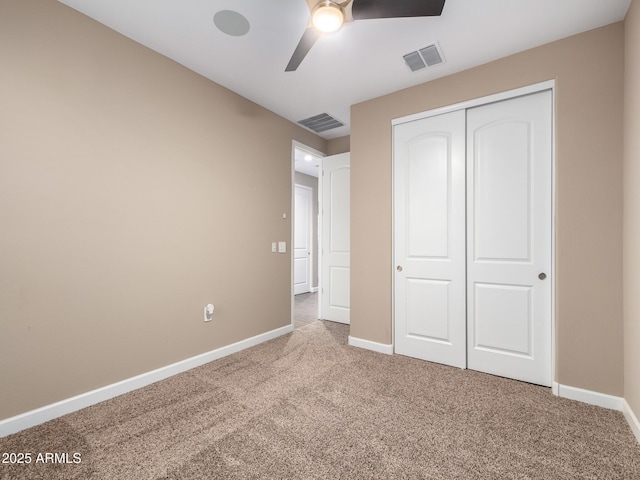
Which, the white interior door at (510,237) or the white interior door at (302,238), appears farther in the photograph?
the white interior door at (302,238)

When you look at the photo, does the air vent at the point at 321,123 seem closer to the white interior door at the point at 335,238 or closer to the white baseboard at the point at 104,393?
the white interior door at the point at 335,238

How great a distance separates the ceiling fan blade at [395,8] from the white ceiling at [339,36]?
469mm

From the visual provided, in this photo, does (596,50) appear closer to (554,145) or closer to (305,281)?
(554,145)

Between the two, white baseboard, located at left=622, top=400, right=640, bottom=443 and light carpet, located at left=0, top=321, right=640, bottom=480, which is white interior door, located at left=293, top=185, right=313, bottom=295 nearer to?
light carpet, located at left=0, top=321, right=640, bottom=480

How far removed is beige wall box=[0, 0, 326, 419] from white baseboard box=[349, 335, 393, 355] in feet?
4.00

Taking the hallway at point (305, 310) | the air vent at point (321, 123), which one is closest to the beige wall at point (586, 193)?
the air vent at point (321, 123)

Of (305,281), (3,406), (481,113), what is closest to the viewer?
(3,406)

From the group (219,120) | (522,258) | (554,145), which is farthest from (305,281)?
(554,145)

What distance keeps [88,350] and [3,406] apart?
0.46 m

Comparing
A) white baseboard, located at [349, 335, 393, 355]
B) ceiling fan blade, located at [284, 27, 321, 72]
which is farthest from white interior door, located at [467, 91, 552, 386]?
ceiling fan blade, located at [284, 27, 321, 72]

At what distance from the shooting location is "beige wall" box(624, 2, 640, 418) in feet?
5.79

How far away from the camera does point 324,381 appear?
243 cm

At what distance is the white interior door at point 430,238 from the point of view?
8.94 feet

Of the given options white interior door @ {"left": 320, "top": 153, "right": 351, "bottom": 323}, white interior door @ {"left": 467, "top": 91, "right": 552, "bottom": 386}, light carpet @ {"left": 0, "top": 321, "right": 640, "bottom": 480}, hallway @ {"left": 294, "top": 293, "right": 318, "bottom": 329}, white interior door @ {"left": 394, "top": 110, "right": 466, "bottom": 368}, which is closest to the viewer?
light carpet @ {"left": 0, "top": 321, "right": 640, "bottom": 480}
